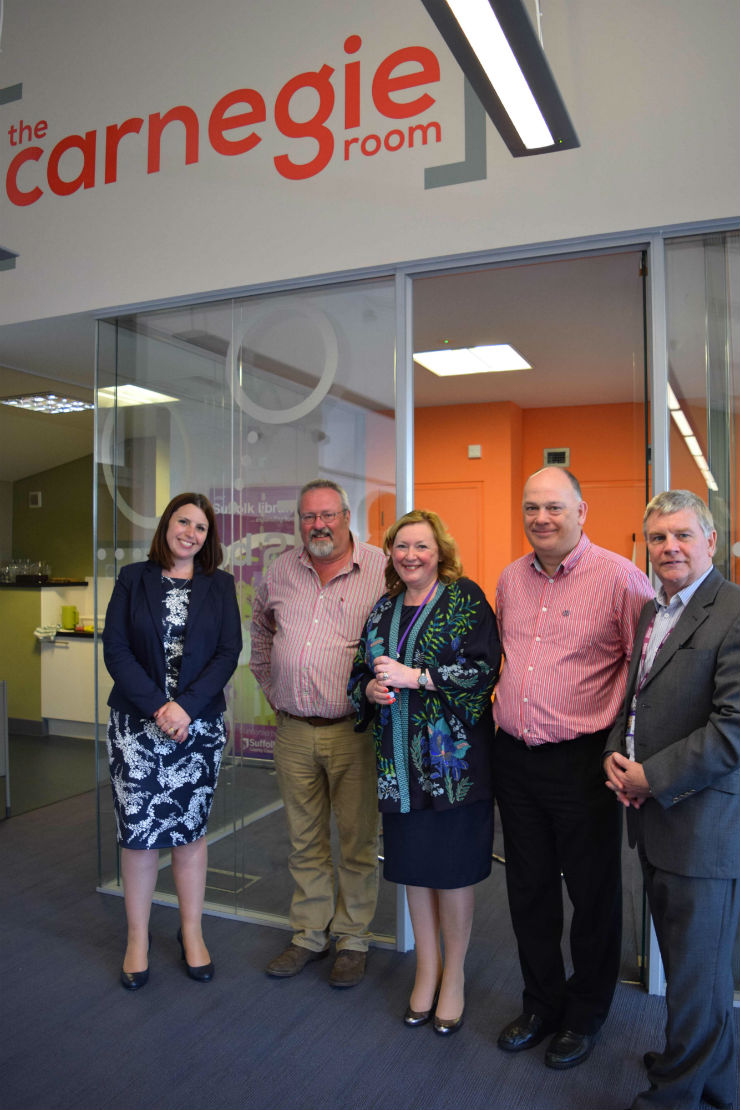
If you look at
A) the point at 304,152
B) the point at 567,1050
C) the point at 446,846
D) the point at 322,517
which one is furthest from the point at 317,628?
the point at 304,152

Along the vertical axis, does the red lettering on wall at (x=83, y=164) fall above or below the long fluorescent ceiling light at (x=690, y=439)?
above

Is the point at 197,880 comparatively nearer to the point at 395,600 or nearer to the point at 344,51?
the point at 395,600

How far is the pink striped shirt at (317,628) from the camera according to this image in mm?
3094

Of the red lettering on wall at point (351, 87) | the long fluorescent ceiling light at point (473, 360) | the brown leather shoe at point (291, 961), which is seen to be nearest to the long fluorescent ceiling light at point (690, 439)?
the red lettering on wall at point (351, 87)

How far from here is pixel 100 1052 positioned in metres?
2.68

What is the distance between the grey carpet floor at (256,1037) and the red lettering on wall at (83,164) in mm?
3388

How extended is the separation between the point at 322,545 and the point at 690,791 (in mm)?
1517

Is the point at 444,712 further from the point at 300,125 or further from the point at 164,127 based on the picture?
the point at 164,127

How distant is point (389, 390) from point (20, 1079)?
2.62 metres

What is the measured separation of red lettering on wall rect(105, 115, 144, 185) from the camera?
404cm

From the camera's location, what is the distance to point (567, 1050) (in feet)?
8.50

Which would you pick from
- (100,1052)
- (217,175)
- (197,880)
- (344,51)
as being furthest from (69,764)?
(344,51)

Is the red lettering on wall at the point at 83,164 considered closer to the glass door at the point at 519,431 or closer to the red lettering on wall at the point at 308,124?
the red lettering on wall at the point at 308,124

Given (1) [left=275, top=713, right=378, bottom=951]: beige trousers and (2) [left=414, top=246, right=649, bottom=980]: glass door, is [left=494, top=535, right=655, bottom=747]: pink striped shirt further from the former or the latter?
(2) [left=414, top=246, right=649, bottom=980]: glass door
